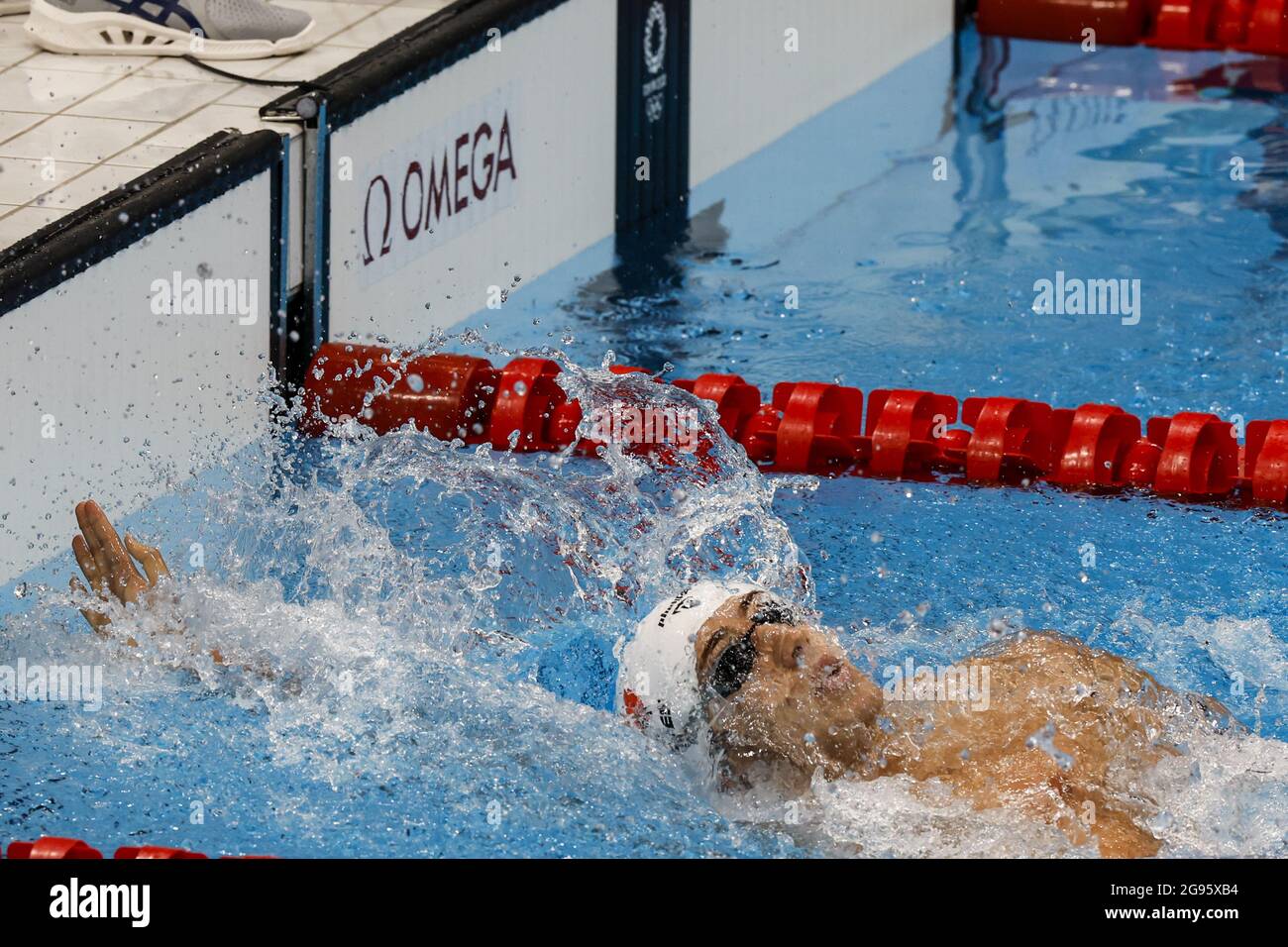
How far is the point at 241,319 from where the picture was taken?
4.61m

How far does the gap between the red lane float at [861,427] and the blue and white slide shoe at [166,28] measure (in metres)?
1.07

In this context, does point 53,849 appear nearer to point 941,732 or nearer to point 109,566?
point 109,566

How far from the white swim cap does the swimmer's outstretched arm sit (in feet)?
3.00

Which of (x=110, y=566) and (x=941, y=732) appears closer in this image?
(x=941, y=732)

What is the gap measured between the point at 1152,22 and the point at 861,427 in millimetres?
4534

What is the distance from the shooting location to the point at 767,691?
292cm

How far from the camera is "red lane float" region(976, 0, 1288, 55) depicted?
27.4 ft

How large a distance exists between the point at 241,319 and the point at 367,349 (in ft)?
1.13

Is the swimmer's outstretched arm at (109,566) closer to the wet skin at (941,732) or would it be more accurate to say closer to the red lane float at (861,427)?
the wet skin at (941,732)

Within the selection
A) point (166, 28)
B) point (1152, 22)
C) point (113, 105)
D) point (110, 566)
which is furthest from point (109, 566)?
point (1152, 22)

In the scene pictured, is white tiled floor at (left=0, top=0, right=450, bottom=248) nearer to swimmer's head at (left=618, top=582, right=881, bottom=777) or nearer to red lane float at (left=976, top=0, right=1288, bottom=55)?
swimmer's head at (left=618, top=582, right=881, bottom=777)

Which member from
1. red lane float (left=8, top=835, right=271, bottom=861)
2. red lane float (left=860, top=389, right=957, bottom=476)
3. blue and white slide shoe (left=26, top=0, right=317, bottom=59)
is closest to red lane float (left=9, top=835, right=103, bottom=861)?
red lane float (left=8, top=835, right=271, bottom=861)
